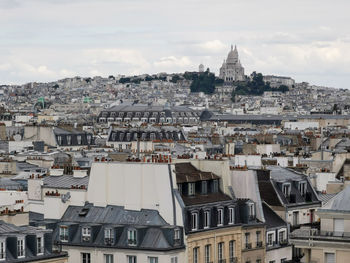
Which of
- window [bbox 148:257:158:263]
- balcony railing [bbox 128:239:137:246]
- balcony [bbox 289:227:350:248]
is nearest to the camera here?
balcony [bbox 289:227:350:248]

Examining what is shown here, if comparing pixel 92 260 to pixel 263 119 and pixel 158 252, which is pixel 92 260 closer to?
pixel 158 252

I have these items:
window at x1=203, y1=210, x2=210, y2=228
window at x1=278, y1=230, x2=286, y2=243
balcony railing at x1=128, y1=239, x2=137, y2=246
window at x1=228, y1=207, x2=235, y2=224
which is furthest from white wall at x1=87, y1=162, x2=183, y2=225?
window at x1=278, y1=230, x2=286, y2=243

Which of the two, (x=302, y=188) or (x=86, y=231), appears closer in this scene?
(x=86, y=231)

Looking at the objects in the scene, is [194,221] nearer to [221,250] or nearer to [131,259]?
[221,250]

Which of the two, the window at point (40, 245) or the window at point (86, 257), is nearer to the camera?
the window at point (40, 245)

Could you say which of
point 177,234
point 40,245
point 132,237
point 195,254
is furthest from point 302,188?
point 40,245

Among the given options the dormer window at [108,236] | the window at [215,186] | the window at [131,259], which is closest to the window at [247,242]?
the window at [215,186]

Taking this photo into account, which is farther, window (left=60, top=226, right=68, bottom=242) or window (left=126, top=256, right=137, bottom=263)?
window (left=60, top=226, right=68, bottom=242)

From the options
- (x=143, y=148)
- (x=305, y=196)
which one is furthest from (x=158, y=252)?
(x=143, y=148)

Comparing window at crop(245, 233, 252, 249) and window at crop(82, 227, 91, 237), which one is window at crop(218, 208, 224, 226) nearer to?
window at crop(245, 233, 252, 249)

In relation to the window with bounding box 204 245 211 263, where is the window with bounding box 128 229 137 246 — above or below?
above

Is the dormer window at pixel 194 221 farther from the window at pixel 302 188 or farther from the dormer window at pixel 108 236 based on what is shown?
the window at pixel 302 188

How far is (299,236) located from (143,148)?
37.5 meters

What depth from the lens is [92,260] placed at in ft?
106
